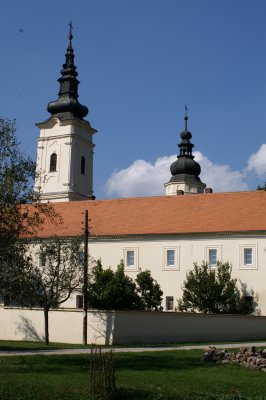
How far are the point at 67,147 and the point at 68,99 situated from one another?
592 centimetres

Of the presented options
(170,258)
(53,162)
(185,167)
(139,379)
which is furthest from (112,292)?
(185,167)

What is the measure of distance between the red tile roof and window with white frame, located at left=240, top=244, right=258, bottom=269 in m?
1.26

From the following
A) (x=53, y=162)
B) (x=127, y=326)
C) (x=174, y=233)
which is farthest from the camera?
(x=53, y=162)

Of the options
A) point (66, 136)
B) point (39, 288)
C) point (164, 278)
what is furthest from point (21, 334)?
point (66, 136)

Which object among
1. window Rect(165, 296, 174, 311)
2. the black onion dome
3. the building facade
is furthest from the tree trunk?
the black onion dome

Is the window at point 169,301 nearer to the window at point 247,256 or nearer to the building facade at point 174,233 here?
the building facade at point 174,233

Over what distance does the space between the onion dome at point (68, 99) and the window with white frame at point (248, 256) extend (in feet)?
108

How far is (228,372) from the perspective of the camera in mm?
17828

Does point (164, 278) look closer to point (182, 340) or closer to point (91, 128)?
point (182, 340)

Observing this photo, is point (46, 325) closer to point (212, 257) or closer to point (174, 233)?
point (174, 233)

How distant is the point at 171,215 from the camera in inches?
1860

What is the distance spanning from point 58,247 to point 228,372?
1776cm

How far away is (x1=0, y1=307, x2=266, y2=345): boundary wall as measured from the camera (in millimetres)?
31922

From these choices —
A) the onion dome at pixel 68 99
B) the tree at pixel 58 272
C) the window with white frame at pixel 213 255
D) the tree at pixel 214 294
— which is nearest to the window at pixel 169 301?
the tree at pixel 214 294
